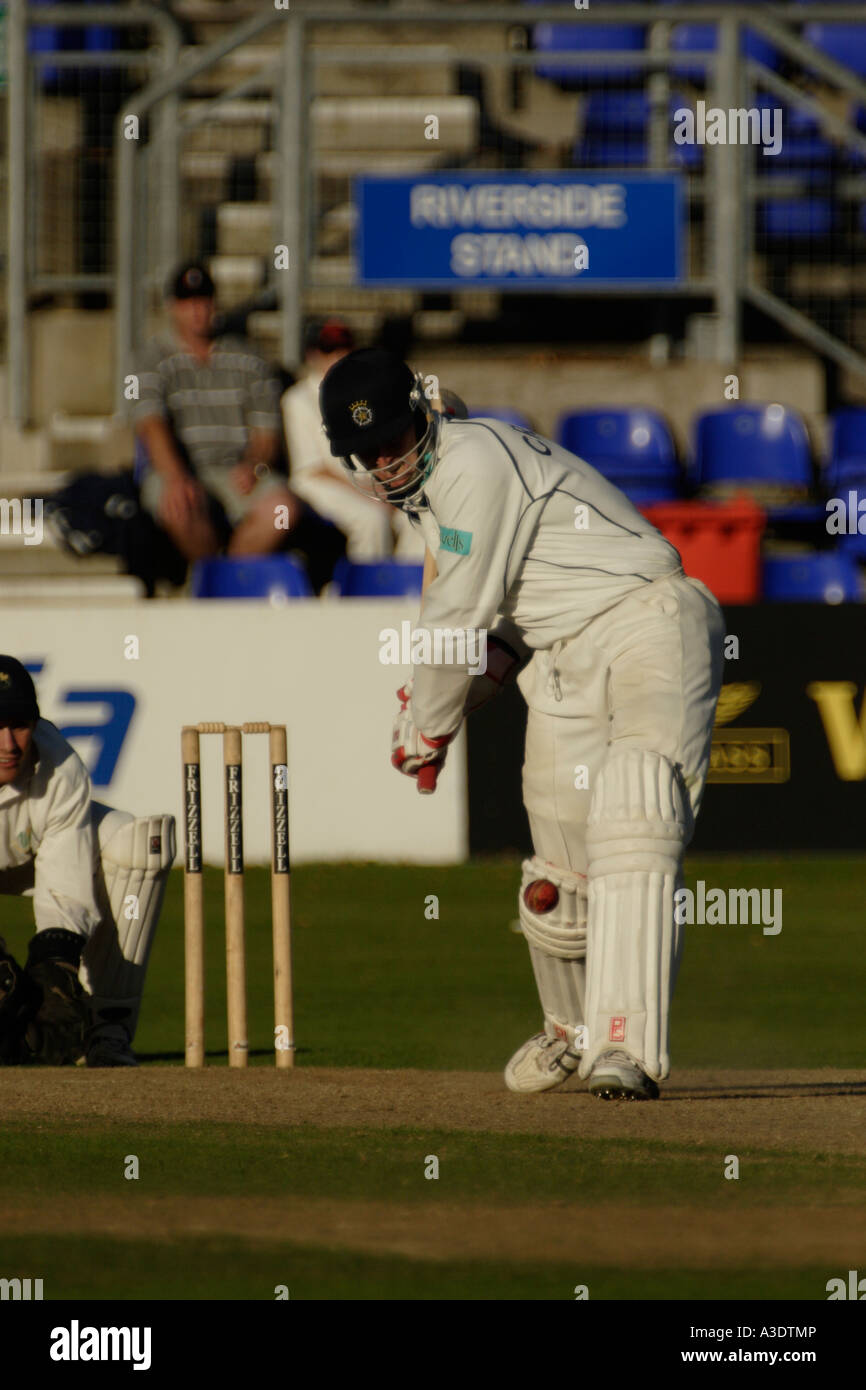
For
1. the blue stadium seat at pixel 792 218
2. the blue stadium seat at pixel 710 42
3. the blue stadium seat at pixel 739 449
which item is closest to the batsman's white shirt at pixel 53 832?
the blue stadium seat at pixel 739 449

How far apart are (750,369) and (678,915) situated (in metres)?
11.2

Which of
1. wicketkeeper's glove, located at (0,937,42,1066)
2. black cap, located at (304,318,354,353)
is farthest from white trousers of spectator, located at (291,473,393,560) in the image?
wicketkeeper's glove, located at (0,937,42,1066)

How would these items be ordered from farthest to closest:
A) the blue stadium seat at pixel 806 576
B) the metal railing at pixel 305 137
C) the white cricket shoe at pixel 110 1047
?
the metal railing at pixel 305 137, the blue stadium seat at pixel 806 576, the white cricket shoe at pixel 110 1047

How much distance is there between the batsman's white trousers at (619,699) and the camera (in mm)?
6242

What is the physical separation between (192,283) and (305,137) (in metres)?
2.91

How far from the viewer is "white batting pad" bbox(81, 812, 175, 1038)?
820 cm

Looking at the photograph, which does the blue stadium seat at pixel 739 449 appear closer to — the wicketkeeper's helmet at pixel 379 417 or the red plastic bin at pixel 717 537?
the red plastic bin at pixel 717 537

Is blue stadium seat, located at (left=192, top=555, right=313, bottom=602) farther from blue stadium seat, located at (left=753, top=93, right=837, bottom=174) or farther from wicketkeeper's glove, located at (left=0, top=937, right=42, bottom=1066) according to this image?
wicketkeeper's glove, located at (left=0, top=937, right=42, bottom=1066)

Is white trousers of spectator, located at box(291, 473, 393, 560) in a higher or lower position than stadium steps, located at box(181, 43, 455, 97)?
lower

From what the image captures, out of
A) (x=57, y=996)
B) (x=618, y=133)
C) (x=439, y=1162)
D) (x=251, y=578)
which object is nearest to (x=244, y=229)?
(x=618, y=133)

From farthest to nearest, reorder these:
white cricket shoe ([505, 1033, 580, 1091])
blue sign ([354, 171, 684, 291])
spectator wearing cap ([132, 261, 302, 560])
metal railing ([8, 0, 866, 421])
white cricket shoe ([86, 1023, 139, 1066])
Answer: metal railing ([8, 0, 866, 421])
blue sign ([354, 171, 684, 291])
spectator wearing cap ([132, 261, 302, 560])
white cricket shoe ([86, 1023, 139, 1066])
white cricket shoe ([505, 1033, 580, 1091])

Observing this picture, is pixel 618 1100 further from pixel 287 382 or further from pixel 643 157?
pixel 643 157

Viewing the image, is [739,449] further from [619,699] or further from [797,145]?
[619,699]

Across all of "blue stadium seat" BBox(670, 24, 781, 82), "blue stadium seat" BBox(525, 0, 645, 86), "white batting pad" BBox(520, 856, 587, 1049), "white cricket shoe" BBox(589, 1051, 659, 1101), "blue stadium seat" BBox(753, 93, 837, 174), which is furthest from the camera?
"blue stadium seat" BBox(670, 24, 781, 82)
